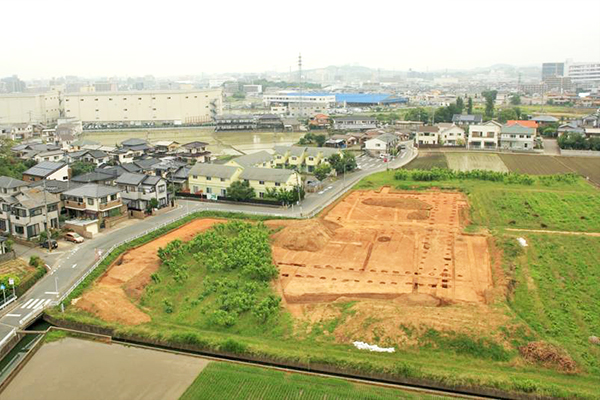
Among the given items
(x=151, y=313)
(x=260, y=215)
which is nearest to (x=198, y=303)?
(x=151, y=313)

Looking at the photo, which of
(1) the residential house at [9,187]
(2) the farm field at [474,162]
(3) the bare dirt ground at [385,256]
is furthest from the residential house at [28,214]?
(2) the farm field at [474,162]

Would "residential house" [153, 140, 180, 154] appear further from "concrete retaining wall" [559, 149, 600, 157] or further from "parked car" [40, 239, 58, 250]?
"concrete retaining wall" [559, 149, 600, 157]

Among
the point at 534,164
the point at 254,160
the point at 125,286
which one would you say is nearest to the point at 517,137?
the point at 534,164

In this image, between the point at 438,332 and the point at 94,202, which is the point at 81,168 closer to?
the point at 94,202

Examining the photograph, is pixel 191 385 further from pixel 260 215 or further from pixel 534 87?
pixel 534 87

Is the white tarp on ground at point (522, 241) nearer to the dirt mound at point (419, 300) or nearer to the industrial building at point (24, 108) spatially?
the dirt mound at point (419, 300)

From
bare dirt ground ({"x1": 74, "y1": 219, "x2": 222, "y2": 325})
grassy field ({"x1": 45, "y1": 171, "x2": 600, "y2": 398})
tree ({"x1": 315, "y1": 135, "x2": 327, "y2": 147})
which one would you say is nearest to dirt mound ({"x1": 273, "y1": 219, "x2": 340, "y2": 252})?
grassy field ({"x1": 45, "y1": 171, "x2": 600, "y2": 398})

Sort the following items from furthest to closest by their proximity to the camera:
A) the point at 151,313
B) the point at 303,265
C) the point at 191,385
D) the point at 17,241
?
the point at 17,241, the point at 303,265, the point at 151,313, the point at 191,385
